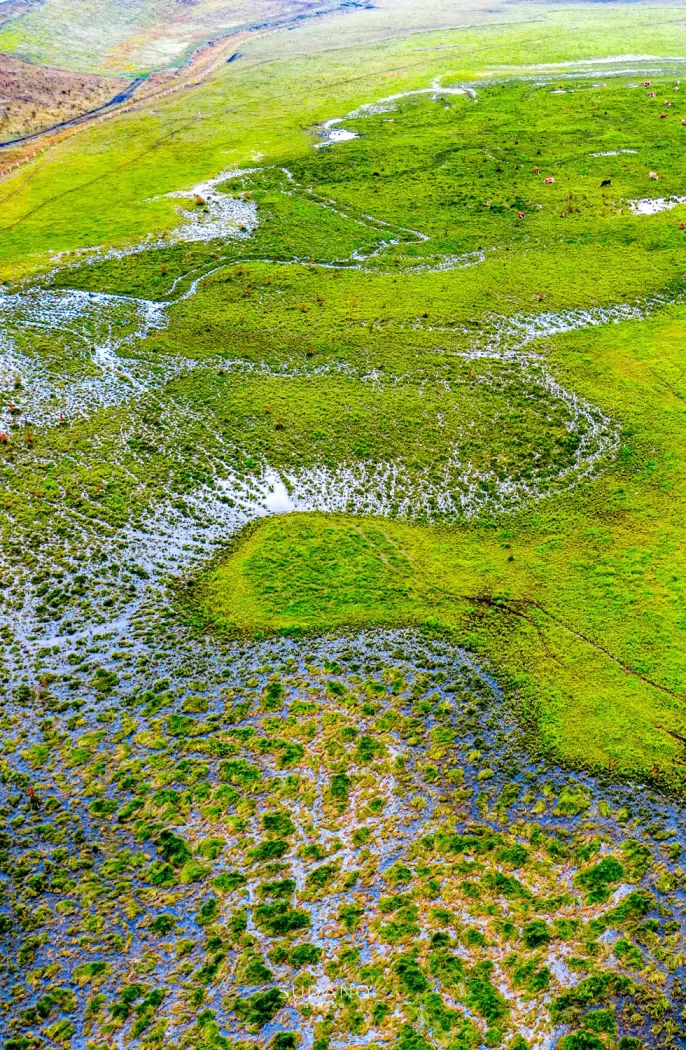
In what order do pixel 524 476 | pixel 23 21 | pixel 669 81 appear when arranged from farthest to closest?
pixel 23 21, pixel 669 81, pixel 524 476

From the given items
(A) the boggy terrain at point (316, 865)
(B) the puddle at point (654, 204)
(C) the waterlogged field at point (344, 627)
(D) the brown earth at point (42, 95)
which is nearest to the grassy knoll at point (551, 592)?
(C) the waterlogged field at point (344, 627)

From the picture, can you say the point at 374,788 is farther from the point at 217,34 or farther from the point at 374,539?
the point at 217,34

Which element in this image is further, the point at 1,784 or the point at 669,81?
the point at 669,81

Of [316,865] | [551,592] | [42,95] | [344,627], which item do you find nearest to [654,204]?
[551,592]

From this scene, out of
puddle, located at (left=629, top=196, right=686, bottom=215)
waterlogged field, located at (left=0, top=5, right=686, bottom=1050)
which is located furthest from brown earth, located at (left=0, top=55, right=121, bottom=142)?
puddle, located at (left=629, top=196, right=686, bottom=215)

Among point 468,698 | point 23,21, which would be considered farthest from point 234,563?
point 23,21

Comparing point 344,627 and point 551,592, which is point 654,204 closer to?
point 551,592

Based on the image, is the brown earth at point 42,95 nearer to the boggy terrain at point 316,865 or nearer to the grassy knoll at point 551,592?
the grassy knoll at point 551,592

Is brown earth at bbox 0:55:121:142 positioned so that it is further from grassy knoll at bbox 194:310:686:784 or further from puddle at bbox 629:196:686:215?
grassy knoll at bbox 194:310:686:784
